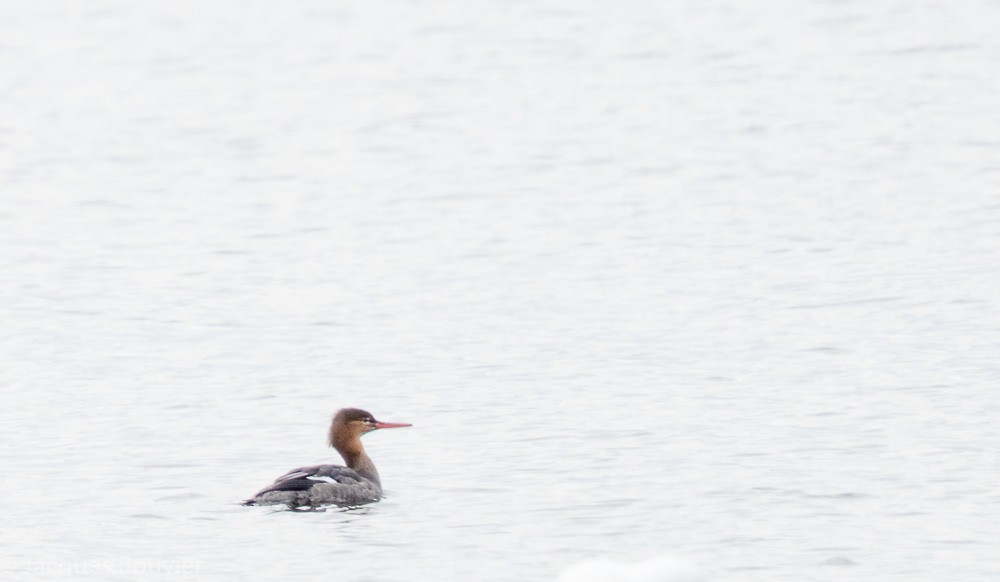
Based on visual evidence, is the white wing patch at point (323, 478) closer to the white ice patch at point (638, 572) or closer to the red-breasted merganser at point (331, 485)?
the red-breasted merganser at point (331, 485)

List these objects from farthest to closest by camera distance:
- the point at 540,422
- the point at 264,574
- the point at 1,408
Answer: the point at 1,408
the point at 540,422
the point at 264,574

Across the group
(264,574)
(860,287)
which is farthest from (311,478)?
(860,287)

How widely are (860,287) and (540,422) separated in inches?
233

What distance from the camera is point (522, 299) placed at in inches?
788

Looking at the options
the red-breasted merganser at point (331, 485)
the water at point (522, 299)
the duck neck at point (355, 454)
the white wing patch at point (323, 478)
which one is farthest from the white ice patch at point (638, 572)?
the duck neck at point (355, 454)

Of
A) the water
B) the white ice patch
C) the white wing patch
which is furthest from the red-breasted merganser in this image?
the white ice patch

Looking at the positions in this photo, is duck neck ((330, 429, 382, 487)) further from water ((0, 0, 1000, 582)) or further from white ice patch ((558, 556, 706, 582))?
white ice patch ((558, 556, 706, 582))

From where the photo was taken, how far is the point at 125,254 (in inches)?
941

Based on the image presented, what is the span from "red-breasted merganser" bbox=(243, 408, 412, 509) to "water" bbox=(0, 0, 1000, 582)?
0.21 meters

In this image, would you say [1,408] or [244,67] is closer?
[1,408]

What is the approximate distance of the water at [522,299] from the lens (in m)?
12.1

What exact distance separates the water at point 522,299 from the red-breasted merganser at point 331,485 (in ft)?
0.67

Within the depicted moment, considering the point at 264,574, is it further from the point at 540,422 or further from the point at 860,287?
the point at 860,287

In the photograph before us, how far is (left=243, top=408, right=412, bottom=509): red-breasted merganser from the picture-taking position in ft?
41.3
